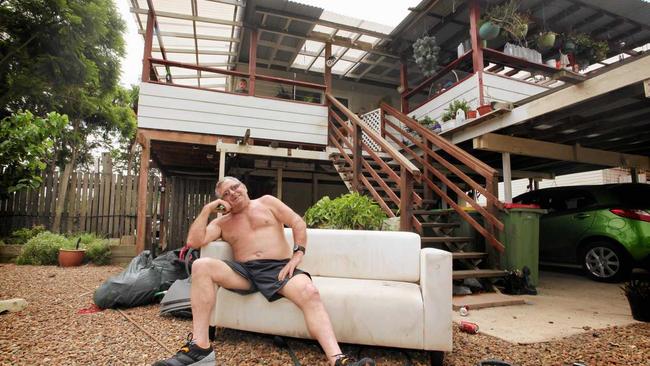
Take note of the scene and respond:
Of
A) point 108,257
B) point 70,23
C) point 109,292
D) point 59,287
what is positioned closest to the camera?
point 109,292

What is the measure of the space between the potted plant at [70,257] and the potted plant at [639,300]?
7.75 m

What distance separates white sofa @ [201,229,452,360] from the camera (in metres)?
2.11

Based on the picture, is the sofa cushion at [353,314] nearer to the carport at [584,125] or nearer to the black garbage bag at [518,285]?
the black garbage bag at [518,285]

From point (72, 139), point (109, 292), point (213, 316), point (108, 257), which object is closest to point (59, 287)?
point (109, 292)

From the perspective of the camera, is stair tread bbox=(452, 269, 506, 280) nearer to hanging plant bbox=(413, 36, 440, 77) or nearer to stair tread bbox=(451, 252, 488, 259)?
stair tread bbox=(451, 252, 488, 259)

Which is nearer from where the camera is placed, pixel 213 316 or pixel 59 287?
pixel 213 316

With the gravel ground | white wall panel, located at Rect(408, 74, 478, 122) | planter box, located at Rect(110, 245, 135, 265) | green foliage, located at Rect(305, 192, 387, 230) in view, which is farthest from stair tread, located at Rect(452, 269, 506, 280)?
planter box, located at Rect(110, 245, 135, 265)

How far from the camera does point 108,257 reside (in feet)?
21.0

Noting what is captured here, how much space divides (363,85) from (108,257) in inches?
312

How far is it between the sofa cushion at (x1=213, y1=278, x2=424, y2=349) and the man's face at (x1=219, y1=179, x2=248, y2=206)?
68cm

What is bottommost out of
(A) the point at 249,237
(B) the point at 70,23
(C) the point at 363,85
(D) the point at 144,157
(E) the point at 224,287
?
(E) the point at 224,287

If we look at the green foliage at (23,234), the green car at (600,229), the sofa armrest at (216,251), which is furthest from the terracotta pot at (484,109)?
the green foliage at (23,234)

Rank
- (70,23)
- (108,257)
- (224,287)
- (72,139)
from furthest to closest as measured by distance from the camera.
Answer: (72,139)
(70,23)
(108,257)
(224,287)

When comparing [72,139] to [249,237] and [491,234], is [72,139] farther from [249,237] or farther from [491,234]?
[491,234]
